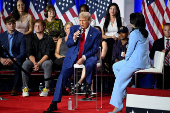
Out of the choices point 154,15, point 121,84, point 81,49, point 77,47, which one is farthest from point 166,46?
point 121,84

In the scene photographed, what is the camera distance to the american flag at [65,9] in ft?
25.2

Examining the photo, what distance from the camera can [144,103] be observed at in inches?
108

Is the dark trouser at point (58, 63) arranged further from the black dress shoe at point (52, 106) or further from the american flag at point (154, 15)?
the american flag at point (154, 15)

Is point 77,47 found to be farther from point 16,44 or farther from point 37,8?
point 37,8

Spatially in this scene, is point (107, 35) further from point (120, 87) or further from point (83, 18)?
point (120, 87)

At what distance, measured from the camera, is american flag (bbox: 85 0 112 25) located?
7379 mm

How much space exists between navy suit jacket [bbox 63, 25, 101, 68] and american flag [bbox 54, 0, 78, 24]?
3.30m

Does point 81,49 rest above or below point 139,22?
below

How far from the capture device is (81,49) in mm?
4398

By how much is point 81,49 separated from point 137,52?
0.99 metres

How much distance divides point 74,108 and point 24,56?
2.34 metres

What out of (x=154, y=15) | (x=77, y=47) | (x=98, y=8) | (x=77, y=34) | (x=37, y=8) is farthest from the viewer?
(x=37, y=8)

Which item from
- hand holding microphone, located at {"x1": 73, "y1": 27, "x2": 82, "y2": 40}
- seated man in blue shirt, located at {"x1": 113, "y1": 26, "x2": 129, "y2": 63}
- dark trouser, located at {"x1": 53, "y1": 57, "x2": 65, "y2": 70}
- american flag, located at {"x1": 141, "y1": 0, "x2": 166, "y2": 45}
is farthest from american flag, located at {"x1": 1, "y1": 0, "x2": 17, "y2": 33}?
hand holding microphone, located at {"x1": 73, "y1": 27, "x2": 82, "y2": 40}

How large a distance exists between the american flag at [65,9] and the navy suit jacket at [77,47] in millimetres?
3299
